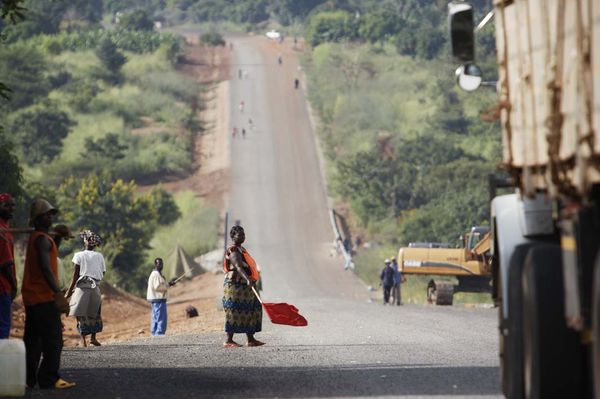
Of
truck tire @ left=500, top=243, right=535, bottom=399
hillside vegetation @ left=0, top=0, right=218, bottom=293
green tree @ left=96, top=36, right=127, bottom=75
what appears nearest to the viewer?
truck tire @ left=500, top=243, right=535, bottom=399

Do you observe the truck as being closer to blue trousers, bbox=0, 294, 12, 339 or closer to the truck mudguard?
the truck mudguard

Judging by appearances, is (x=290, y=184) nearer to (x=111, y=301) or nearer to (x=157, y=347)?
(x=111, y=301)

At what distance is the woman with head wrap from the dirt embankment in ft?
14.9

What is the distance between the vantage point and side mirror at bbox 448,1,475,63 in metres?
11.2

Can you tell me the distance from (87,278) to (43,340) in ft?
22.3

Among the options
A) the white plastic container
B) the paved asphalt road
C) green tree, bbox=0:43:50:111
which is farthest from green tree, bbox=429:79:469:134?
the white plastic container

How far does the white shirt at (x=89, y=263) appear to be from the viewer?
21234 millimetres

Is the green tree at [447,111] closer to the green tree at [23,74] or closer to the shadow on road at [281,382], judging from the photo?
the green tree at [23,74]

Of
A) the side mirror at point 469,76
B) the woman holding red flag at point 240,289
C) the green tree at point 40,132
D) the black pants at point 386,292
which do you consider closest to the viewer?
the side mirror at point 469,76

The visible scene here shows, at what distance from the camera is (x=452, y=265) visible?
152ft

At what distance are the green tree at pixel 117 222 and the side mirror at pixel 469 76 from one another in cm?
4429

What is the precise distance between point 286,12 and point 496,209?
167 m

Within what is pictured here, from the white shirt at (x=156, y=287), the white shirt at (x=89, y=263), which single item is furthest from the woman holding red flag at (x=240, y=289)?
the white shirt at (x=156, y=287)

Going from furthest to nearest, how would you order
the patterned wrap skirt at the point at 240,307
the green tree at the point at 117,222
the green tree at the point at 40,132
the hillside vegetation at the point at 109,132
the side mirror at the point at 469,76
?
the green tree at the point at 40,132 → the hillside vegetation at the point at 109,132 → the green tree at the point at 117,222 → the patterned wrap skirt at the point at 240,307 → the side mirror at the point at 469,76
